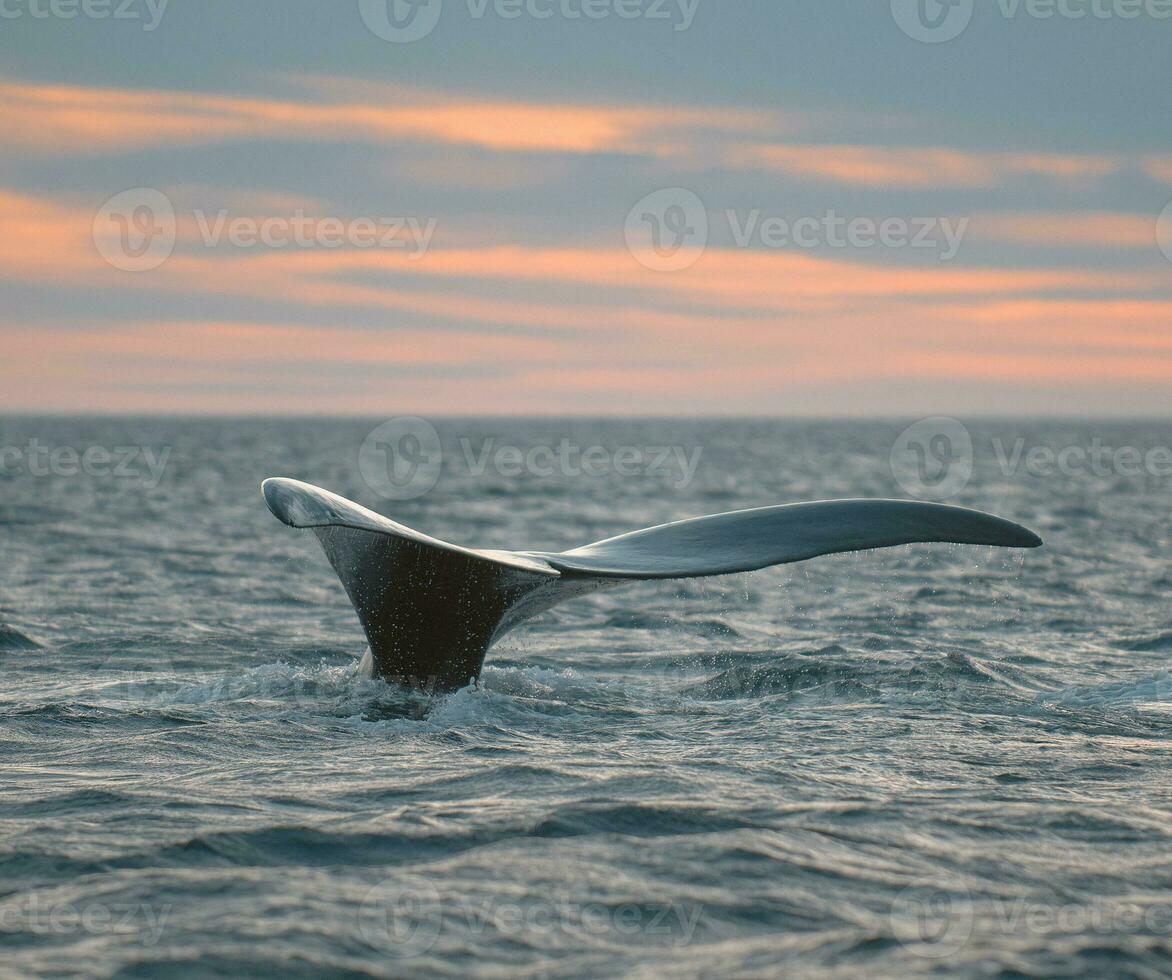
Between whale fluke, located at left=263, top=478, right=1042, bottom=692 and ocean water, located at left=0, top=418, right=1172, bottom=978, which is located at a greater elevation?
whale fluke, located at left=263, top=478, right=1042, bottom=692

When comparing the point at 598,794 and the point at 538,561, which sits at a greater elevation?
the point at 538,561

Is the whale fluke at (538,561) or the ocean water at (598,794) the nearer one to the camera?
the ocean water at (598,794)

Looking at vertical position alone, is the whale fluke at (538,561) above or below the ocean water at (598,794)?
above

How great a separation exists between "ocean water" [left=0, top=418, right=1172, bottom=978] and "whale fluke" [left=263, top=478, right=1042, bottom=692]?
0.43 meters

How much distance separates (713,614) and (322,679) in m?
6.04

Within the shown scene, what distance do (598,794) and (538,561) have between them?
1.52 metres

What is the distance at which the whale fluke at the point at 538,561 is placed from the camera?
727 cm

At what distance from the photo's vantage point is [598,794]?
6410 mm

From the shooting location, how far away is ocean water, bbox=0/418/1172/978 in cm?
463

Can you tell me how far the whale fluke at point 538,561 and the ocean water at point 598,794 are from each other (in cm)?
43

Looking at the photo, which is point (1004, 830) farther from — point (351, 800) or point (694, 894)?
point (351, 800)

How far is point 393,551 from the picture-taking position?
23.4 feet

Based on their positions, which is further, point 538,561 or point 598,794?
point 538,561

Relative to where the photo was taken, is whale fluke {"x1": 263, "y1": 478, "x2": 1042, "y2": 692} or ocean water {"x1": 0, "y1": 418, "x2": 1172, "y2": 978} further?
whale fluke {"x1": 263, "y1": 478, "x2": 1042, "y2": 692}
